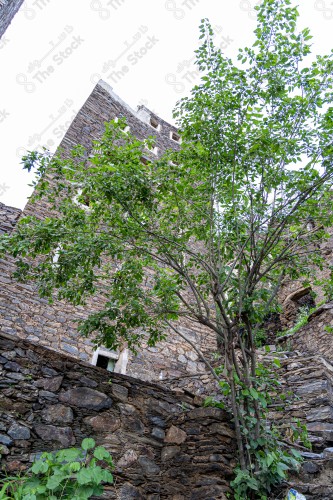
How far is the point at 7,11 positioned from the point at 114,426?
181 inches

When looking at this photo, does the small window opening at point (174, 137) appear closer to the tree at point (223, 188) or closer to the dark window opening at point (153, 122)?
the dark window opening at point (153, 122)

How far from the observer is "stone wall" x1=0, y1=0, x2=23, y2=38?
410 centimetres

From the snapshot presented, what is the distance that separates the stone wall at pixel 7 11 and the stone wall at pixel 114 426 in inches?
135

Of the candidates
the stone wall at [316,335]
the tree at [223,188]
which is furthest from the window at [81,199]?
the stone wall at [316,335]

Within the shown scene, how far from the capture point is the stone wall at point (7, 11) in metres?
4.10

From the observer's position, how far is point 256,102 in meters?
4.42

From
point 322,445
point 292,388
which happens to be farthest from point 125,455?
point 292,388

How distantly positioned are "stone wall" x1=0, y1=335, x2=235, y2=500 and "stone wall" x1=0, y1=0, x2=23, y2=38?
342cm

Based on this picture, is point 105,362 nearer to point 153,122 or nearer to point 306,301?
point 306,301

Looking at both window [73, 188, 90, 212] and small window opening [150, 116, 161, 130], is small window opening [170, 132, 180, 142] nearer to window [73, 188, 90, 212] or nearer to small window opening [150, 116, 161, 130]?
small window opening [150, 116, 161, 130]

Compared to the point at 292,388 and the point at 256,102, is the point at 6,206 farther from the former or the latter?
the point at 292,388

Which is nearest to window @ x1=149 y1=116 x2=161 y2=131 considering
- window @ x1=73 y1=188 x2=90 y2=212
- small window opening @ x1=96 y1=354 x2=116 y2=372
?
window @ x1=73 y1=188 x2=90 y2=212

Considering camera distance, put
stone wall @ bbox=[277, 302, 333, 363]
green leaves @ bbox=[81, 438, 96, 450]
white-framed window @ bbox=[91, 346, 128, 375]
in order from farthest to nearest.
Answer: stone wall @ bbox=[277, 302, 333, 363]
white-framed window @ bbox=[91, 346, 128, 375]
green leaves @ bbox=[81, 438, 96, 450]

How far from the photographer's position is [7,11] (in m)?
4.18
